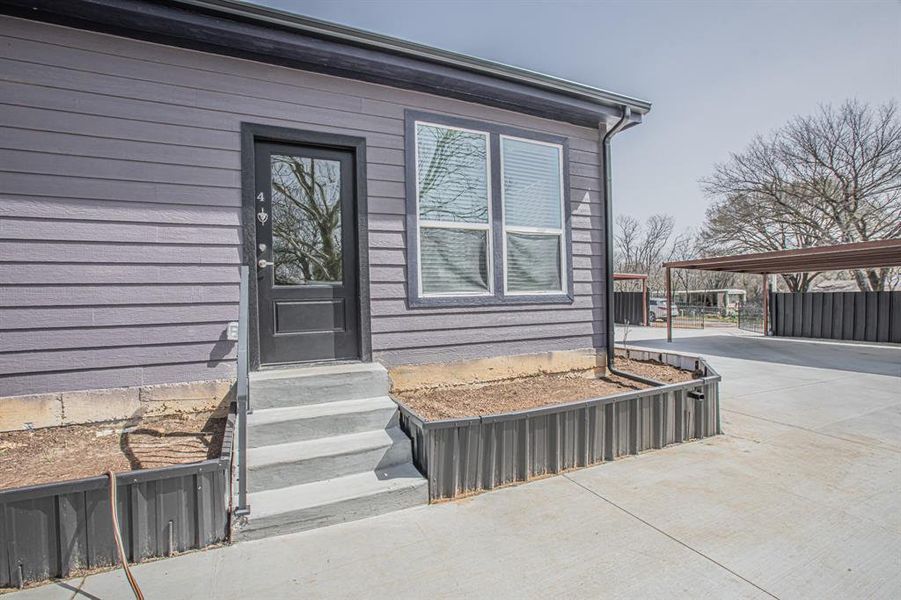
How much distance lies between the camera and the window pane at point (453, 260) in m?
3.88

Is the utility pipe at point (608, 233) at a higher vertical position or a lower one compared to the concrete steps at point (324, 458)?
higher

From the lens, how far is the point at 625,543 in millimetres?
2088

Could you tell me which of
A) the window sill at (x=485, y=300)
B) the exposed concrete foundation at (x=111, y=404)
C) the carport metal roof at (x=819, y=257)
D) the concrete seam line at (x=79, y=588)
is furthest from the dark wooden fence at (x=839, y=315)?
the concrete seam line at (x=79, y=588)

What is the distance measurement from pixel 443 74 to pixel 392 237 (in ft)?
4.74

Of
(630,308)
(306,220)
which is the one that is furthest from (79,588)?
(630,308)

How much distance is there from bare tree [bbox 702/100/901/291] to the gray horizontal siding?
20883 mm

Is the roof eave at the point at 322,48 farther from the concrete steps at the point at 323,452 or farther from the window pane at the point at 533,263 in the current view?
the concrete steps at the point at 323,452

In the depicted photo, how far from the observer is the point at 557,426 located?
293 centimetres

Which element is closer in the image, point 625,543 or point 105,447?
point 625,543

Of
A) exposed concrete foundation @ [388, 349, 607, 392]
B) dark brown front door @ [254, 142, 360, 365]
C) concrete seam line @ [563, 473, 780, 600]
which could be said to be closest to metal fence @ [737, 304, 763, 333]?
exposed concrete foundation @ [388, 349, 607, 392]

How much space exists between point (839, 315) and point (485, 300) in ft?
39.8

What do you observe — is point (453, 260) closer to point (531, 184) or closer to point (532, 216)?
point (532, 216)

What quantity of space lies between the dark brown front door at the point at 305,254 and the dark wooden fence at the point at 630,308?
1650cm

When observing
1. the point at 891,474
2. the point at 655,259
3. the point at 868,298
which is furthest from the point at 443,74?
the point at 655,259
